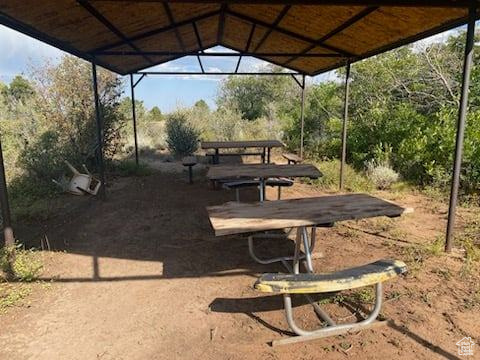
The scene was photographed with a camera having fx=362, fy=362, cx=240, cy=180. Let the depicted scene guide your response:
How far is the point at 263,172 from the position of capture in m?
4.44

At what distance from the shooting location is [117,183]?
734 cm

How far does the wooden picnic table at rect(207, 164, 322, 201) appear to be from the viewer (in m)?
4.27

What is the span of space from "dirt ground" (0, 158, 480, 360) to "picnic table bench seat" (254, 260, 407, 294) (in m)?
0.45

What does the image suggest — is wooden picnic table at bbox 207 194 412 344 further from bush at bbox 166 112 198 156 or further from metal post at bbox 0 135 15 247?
bush at bbox 166 112 198 156

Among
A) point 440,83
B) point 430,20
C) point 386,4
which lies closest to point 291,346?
point 386,4

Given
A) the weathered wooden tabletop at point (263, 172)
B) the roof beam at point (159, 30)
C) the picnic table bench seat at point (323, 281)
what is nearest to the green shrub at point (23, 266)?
the weathered wooden tabletop at point (263, 172)

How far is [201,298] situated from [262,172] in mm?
1935

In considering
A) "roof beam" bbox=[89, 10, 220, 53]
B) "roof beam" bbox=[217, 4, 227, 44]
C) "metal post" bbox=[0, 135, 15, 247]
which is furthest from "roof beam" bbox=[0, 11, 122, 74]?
"roof beam" bbox=[217, 4, 227, 44]

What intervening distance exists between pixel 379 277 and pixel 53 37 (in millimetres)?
4231

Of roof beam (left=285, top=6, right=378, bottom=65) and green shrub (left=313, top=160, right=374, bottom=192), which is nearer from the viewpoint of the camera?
roof beam (left=285, top=6, right=378, bottom=65)

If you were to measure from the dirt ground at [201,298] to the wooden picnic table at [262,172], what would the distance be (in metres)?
0.70

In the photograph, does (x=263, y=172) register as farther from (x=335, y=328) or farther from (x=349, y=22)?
(x=335, y=328)

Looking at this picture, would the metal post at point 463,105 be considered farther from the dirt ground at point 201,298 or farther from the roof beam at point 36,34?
the roof beam at point 36,34

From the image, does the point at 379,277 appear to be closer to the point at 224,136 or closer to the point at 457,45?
the point at 457,45
